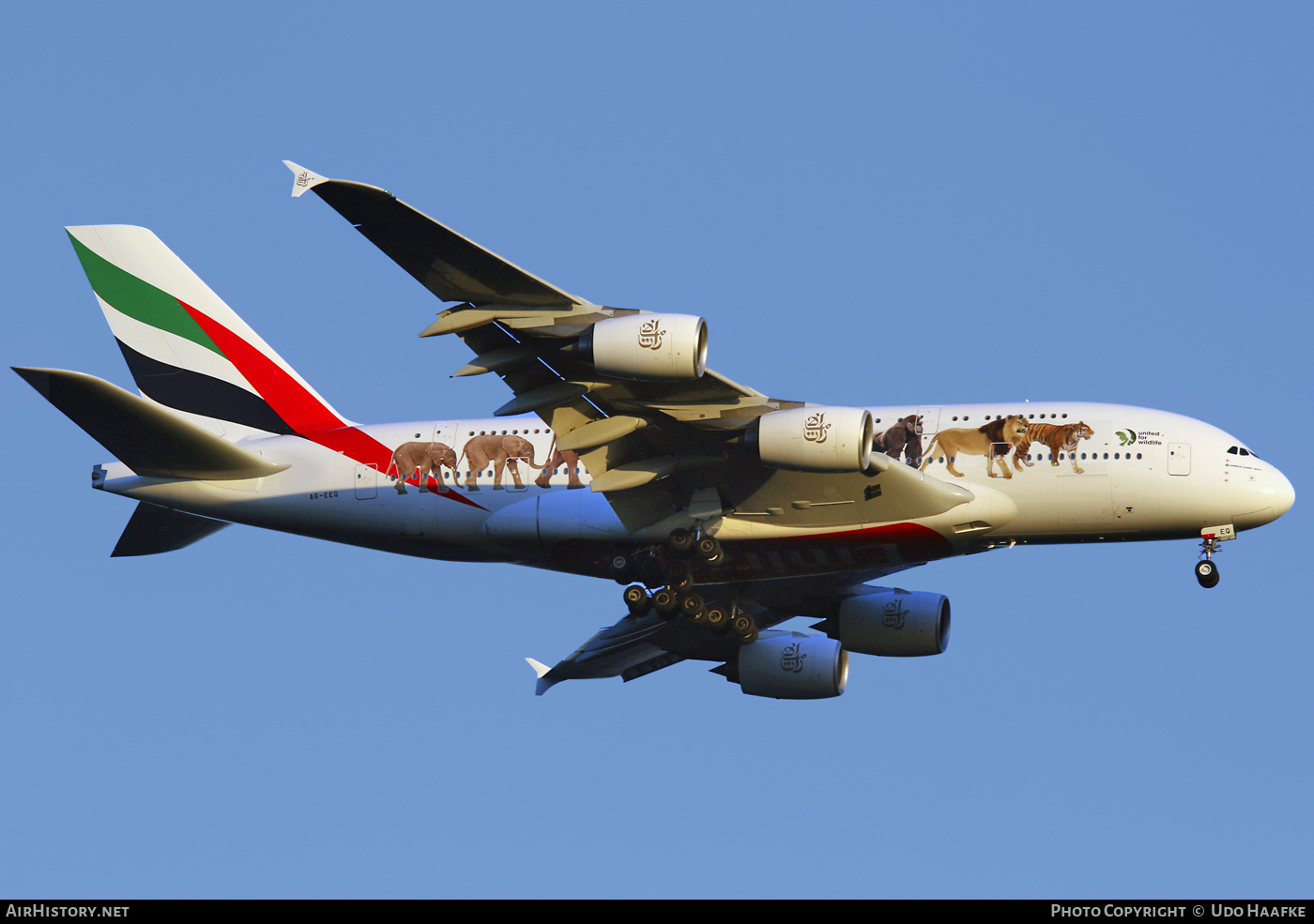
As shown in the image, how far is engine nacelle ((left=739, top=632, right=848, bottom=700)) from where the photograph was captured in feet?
118

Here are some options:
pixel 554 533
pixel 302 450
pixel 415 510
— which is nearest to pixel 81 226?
pixel 302 450

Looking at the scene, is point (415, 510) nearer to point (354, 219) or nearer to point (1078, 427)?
point (354, 219)

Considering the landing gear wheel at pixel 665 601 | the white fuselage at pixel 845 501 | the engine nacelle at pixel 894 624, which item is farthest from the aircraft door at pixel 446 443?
the engine nacelle at pixel 894 624

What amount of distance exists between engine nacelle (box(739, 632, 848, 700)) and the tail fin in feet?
34.6

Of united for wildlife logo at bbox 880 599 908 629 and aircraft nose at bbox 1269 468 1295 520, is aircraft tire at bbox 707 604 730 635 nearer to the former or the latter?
united for wildlife logo at bbox 880 599 908 629

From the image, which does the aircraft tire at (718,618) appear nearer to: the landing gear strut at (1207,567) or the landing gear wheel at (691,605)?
the landing gear wheel at (691,605)

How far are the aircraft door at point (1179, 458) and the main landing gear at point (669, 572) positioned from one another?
8508 mm

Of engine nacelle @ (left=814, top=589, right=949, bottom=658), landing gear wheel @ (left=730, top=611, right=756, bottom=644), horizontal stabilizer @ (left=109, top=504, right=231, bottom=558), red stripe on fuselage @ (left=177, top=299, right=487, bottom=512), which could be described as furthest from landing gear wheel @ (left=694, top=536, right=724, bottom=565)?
horizontal stabilizer @ (left=109, top=504, right=231, bottom=558)

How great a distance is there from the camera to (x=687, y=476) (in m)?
30.5

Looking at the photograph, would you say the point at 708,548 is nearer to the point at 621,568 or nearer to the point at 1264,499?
the point at 621,568

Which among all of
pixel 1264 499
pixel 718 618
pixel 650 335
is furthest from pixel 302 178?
pixel 1264 499

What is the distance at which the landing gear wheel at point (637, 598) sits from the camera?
31391 mm

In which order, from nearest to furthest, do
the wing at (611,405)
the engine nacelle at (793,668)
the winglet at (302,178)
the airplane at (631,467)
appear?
the winglet at (302,178) < the wing at (611,405) < the airplane at (631,467) < the engine nacelle at (793,668)

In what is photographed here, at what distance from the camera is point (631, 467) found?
2997 centimetres
